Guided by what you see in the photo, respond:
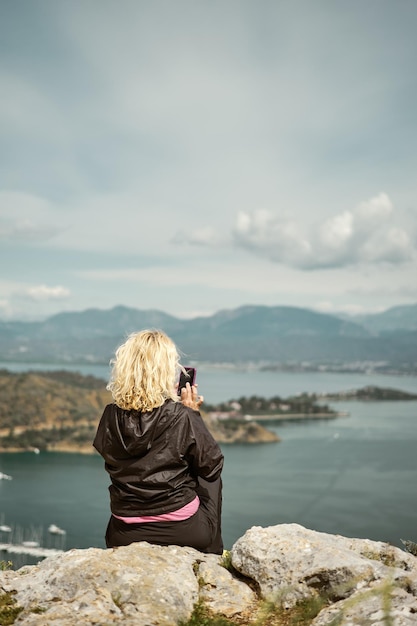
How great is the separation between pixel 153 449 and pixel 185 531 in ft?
1.36

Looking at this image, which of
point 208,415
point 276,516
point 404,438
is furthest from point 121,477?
point 208,415

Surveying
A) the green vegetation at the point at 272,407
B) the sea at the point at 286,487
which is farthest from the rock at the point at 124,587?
the green vegetation at the point at 272,407

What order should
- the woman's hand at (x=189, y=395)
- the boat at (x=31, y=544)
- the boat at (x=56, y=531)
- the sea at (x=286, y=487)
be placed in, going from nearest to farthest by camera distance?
the woman's hand at (x=189, y=395) < the boat at (x=31, y=544) < the boat at (x=56, y=531) < the sea at (x=286, y=487)

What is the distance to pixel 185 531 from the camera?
8.30 ft

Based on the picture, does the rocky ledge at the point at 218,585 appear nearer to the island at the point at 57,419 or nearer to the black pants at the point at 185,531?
the black pants at the point at 185,531

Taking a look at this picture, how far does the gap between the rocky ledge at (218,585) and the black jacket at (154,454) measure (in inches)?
7.8

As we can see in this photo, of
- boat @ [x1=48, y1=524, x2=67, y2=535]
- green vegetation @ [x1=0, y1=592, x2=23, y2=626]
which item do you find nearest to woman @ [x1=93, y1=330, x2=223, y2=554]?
green vegetation @ [x1=0, y1=592, x2=23, y2=626]

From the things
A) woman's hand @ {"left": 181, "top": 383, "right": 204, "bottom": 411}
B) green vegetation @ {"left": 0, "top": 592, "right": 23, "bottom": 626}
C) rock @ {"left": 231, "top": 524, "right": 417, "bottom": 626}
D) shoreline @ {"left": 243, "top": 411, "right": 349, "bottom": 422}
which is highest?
woman's hand @ {"left": 181, "top": 383, "right": 204, "bottom": 411}


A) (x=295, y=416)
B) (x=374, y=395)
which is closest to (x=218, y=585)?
(x=295, y=416)

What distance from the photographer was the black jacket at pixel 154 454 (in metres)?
2.42

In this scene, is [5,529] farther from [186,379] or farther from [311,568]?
[311,568]

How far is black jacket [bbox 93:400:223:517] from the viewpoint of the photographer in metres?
2.42

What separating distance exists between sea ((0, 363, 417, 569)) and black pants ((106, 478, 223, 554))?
28785mm

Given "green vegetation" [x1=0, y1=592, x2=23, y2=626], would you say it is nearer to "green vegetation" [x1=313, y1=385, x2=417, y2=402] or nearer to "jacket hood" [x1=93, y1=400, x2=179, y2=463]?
"jacket hood" [x1=93, y1=400, x2=179, y2=463]
